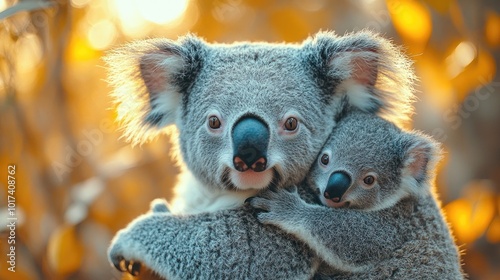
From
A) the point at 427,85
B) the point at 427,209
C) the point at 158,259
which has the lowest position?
the point at 158,259

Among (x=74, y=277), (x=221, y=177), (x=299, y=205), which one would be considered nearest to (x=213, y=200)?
(x=221, y=177)

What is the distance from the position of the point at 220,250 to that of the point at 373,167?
0.81 metres

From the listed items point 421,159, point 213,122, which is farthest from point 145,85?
point 421,159

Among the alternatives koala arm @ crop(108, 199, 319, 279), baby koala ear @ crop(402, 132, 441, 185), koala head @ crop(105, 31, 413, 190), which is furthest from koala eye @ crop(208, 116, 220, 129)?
baby koala ear @ crop(402, 132, 441, 185)

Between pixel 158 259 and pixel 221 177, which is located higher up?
pixel 221 177

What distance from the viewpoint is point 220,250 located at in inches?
107

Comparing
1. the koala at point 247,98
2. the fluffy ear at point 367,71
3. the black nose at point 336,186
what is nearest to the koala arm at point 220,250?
the koala at point 247,98

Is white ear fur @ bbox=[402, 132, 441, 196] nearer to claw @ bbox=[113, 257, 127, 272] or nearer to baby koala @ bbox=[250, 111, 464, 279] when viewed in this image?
baby koala @ bbox=[250, 111, 464, 279]

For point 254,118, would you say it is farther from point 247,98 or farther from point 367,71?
point 367,71

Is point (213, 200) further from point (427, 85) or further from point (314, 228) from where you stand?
point (427, 85)

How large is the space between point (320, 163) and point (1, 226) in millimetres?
2168

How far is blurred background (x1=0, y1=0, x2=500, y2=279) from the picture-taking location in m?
5.09

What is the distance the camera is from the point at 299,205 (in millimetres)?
2686

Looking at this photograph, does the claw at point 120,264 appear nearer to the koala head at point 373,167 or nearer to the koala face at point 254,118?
the koala face at point 254,118
